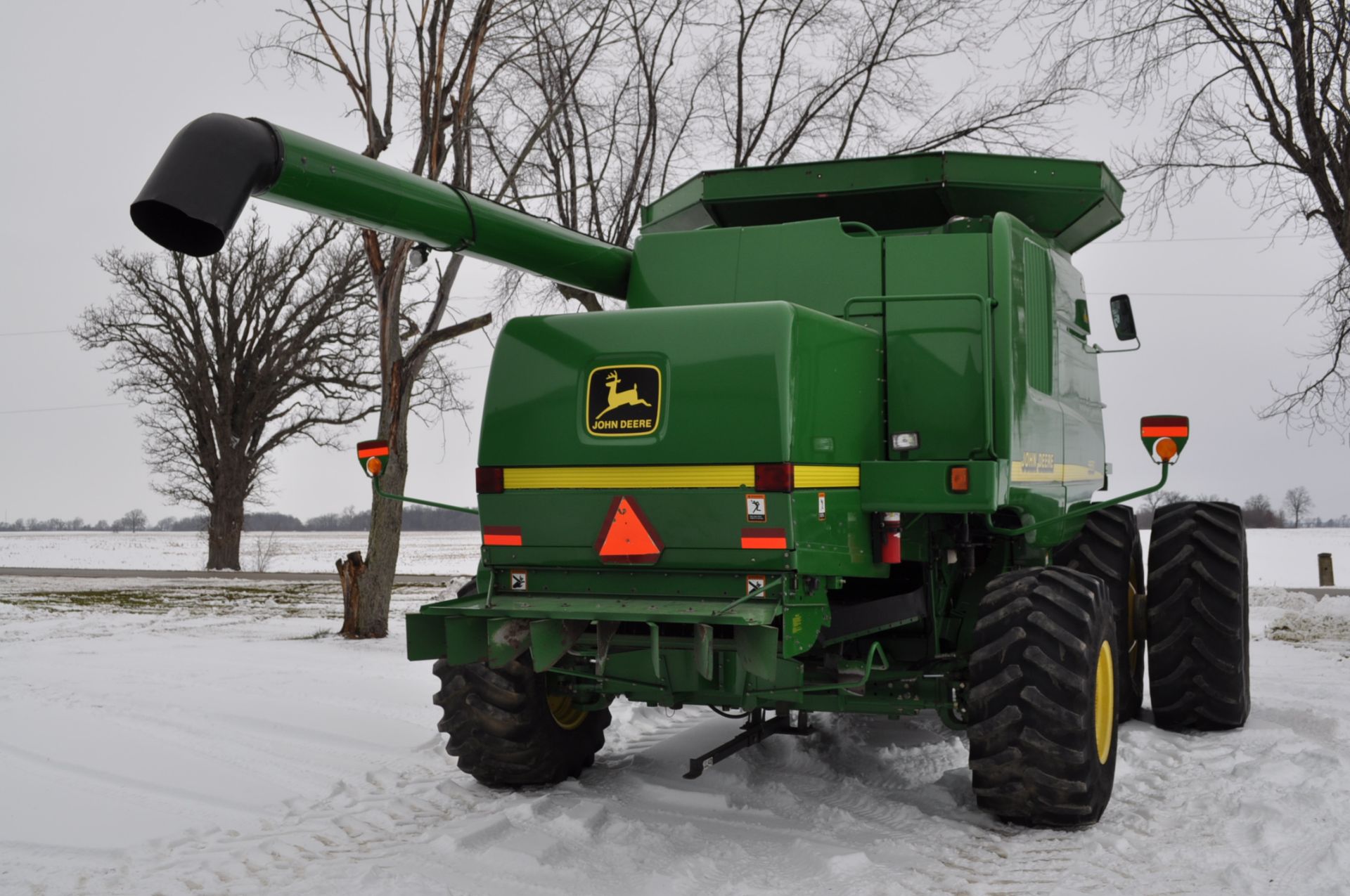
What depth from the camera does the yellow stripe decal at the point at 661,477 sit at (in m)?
4.83

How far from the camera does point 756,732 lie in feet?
20.2

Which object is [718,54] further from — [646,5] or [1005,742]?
[1005,742]

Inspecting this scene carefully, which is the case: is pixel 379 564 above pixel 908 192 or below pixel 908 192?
below

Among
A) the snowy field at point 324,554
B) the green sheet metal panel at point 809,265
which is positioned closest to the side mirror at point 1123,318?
the green sheet metal panel at point 809,265

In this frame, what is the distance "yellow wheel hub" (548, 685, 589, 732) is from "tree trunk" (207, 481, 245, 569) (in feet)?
76.9

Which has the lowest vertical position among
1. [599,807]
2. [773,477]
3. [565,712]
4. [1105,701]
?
[599,807]

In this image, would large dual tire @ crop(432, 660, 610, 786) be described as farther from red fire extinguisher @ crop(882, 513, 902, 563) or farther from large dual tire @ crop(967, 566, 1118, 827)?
large dual tire @ crop(967, 566, 1118, 827)

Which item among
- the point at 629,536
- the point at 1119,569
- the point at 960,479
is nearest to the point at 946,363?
the point at 960,479

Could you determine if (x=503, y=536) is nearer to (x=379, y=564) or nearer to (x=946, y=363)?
(x=946, y=363)

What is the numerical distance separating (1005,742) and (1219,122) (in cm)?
1107

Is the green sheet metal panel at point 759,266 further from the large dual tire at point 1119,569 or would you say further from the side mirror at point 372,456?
the large dual tire at point 1119,569

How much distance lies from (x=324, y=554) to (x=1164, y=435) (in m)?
43.4

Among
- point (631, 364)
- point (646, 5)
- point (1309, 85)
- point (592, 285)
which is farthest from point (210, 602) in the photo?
point (1309, 85)

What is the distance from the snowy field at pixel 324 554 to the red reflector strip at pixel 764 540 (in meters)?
20.0
